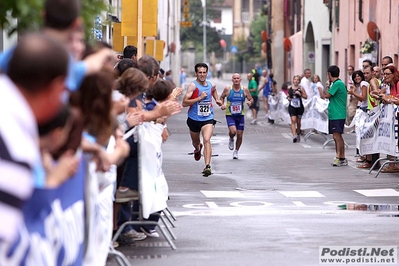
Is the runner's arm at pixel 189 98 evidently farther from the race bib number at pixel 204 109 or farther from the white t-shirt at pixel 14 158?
the white t-shirt at pixel 14 158

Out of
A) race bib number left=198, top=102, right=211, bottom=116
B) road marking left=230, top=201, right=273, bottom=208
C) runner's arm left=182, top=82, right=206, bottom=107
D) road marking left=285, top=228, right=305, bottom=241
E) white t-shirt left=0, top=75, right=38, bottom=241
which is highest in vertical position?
white t-shirt left=0, top=75, right=38, bottom=241

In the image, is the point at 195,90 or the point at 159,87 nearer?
the point at 159,87

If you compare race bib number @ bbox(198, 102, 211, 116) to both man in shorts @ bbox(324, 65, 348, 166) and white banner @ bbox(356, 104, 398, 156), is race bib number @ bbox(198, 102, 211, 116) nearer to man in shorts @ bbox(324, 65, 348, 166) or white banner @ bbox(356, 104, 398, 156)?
man in shorts @ bbox(324, 65, 348, 166)

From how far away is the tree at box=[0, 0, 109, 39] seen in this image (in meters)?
5.24

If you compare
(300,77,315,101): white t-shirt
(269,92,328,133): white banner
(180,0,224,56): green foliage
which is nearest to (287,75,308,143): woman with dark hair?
(269,92,328,133): white banner

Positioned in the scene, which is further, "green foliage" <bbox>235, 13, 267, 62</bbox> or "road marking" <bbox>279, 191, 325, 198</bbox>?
"green foliage" <bbox>235, 13, 267, 62</bbox>

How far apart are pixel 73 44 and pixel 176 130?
28.2 m

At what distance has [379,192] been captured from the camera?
49.5 ft

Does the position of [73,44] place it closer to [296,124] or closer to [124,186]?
[124,186]

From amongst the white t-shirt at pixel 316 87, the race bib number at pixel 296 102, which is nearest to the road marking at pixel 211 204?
the race bib number at pixel 296 102

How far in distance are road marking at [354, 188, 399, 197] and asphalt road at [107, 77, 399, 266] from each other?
14 mm

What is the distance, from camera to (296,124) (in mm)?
28359

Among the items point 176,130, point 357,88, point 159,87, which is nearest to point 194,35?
point 176,130

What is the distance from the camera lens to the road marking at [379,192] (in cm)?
1470
